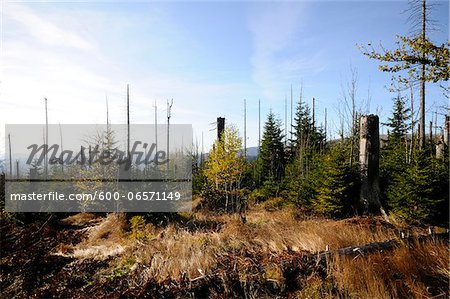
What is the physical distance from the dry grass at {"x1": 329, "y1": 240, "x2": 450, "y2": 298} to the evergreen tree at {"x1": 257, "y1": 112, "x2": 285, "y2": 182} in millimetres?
16040

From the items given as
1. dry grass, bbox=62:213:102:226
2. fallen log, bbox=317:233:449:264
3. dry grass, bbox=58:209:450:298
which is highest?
fallen log, bbox=317:233:449:264

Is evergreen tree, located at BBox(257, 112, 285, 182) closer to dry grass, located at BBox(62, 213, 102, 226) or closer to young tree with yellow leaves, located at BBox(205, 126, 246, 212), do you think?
young tree with yellow leaves, located at BBox(205, 126, 246, 212)

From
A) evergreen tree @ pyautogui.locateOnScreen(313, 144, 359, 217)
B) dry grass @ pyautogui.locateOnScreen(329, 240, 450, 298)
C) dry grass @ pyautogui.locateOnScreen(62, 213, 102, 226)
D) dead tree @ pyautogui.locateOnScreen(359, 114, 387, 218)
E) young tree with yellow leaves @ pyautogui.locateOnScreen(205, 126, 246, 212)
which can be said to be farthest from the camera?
young tree with yellow leaves @ pyautogui.locateOnScreen(205, 126, 246, 212)

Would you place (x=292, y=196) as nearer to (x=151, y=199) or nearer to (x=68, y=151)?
(x=151, y=199)

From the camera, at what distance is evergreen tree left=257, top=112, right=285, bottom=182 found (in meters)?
21.2

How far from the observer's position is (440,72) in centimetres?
384

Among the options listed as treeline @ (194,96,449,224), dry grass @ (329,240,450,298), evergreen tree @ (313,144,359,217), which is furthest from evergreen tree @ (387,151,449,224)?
dry grass @ (329,240,450,298)

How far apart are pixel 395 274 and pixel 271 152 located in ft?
57.0

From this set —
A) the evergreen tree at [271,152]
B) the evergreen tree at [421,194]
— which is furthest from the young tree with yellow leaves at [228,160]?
the evergreen tree at [421,194]

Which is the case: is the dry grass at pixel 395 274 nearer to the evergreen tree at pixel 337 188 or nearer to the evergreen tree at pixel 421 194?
the evergreen tree at pixel 421 194

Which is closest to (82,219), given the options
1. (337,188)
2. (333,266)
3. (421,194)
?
(337,188)

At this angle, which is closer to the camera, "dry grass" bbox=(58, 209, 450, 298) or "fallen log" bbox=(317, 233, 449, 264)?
"dry grass" bbox=(58, 209, 450, 298)

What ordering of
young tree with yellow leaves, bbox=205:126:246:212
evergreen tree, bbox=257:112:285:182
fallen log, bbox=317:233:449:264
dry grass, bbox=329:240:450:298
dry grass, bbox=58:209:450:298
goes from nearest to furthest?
dry grass, bbox=329:240:450:298 → dry grass, bbox=58:209:450:298 → fallen log, bbox=317:233:449:264 → young tree with yellow leaves, bbox=205:126:246:212 → evergreen tree, bbox=257:112:285:182

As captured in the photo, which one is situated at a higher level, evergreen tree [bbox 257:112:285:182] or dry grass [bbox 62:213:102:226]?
evergreen tree [bbox 257:112:285:182]
